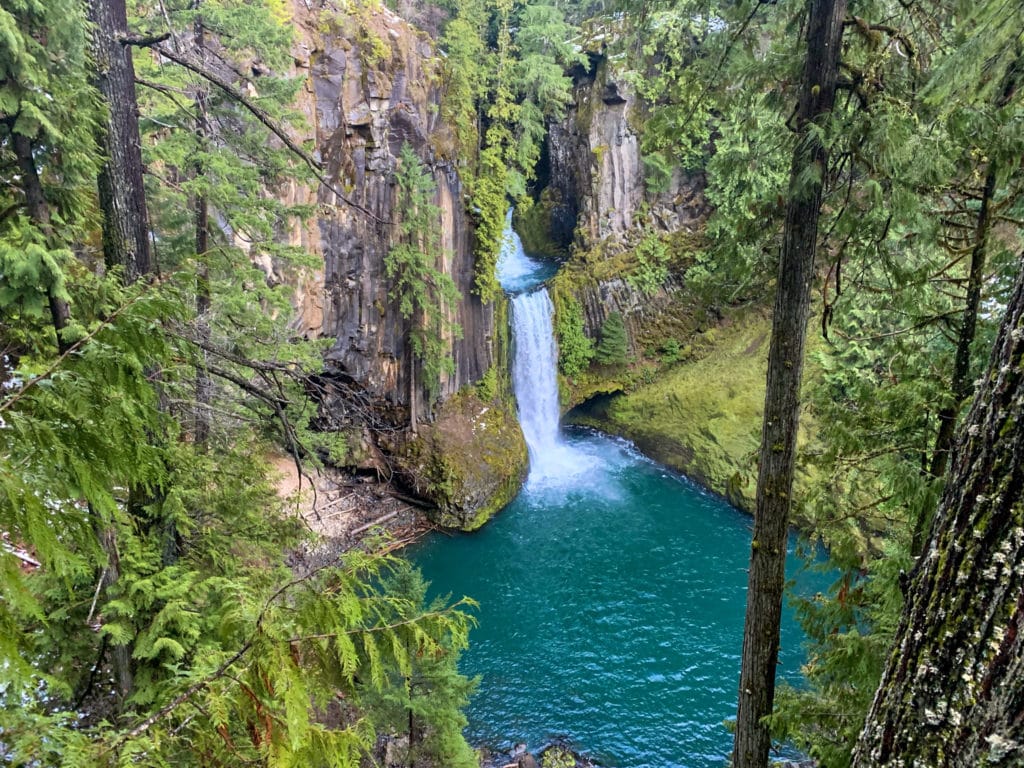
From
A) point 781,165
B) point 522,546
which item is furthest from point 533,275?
point 781,165

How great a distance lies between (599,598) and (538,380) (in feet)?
28.7

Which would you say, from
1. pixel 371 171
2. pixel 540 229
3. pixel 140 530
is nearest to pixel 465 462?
pixel 371 171

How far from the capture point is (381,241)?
15484mm

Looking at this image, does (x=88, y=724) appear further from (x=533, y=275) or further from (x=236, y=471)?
(x=533, y=275)

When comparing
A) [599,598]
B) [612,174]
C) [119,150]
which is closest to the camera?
[119,150]

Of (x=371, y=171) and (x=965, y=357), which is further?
(x=371, y=171)

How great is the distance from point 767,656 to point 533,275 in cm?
1941

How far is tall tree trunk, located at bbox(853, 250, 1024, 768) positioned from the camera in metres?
1.38

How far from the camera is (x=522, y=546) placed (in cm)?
1510

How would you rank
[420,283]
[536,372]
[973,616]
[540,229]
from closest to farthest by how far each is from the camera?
[973,616]
[420,283]
[536,372]
[540,229]

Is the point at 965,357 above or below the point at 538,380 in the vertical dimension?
above

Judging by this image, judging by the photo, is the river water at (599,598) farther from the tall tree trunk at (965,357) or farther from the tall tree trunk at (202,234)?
the tall tree trunk at (965,357)

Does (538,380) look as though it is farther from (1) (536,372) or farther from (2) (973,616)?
(2) (973,616)

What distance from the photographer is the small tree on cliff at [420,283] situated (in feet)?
49.2
